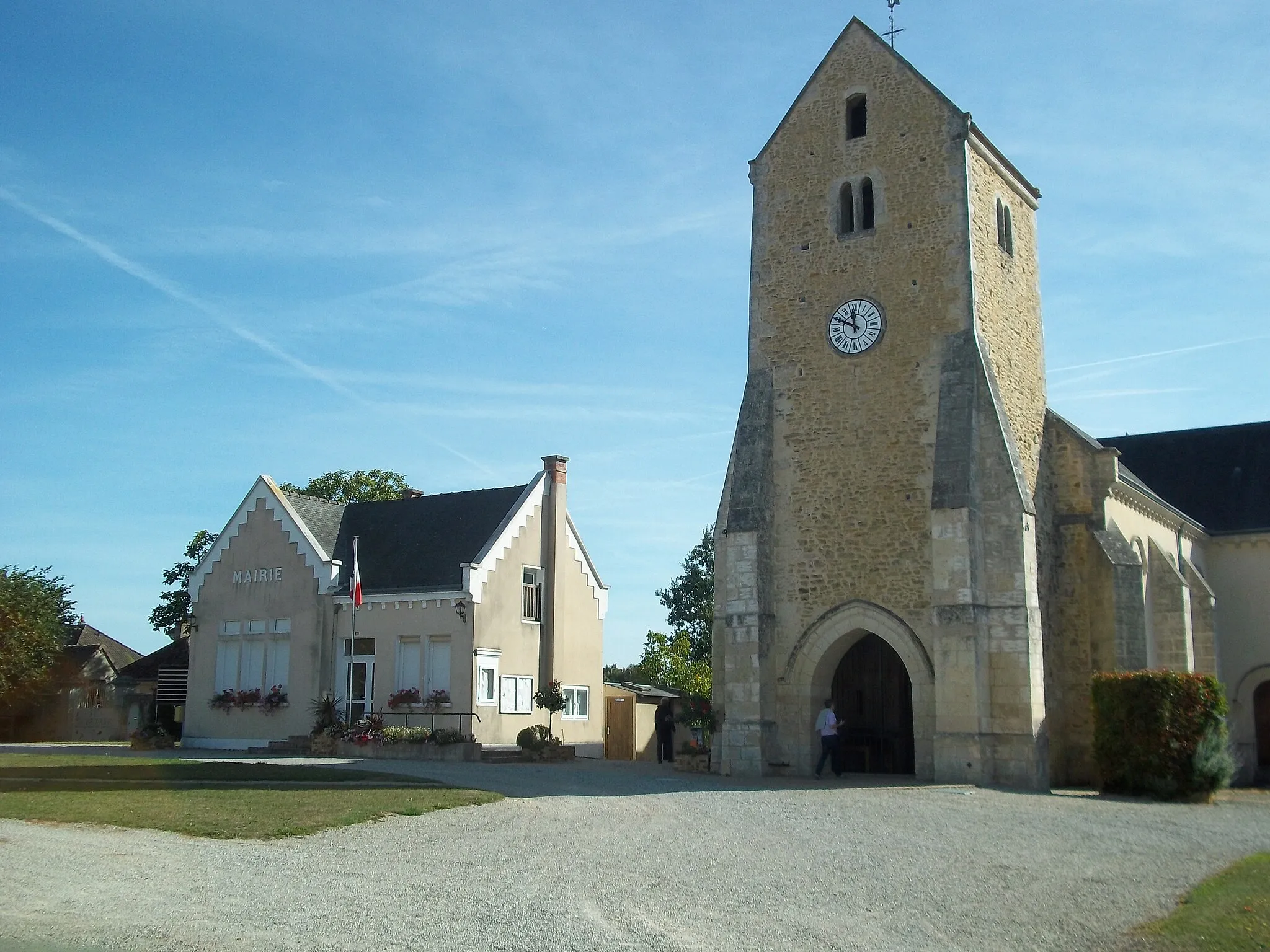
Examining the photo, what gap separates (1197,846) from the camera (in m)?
13.3

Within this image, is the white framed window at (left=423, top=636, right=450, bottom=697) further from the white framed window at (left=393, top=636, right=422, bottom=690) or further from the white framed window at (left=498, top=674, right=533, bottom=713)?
the white framed window at (left=498, top=674, right=533, bottom=713)

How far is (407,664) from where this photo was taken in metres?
29.5

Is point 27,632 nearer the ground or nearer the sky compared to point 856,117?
nearer the ground

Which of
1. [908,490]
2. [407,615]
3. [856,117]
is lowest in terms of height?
[407,615]

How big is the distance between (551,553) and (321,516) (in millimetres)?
7103

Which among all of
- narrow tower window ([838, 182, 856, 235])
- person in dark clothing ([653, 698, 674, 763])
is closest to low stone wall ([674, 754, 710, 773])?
person in dark clothing ([653, 698, 674, 763])

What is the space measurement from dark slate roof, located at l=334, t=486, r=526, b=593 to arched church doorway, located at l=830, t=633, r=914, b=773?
10.2 metres

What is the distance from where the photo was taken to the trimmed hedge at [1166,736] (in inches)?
744

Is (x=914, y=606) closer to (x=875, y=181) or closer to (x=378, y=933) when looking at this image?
(x=875, y=181)

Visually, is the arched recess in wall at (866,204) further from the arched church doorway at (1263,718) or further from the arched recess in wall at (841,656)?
the arched church doorway at (1263,718)

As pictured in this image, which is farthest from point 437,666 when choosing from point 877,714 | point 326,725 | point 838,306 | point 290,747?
point 838,306

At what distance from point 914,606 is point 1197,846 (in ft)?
28.6

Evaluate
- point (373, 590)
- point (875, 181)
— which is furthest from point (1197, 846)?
point (373, 590)

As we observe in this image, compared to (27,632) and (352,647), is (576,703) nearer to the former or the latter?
(352,647)
